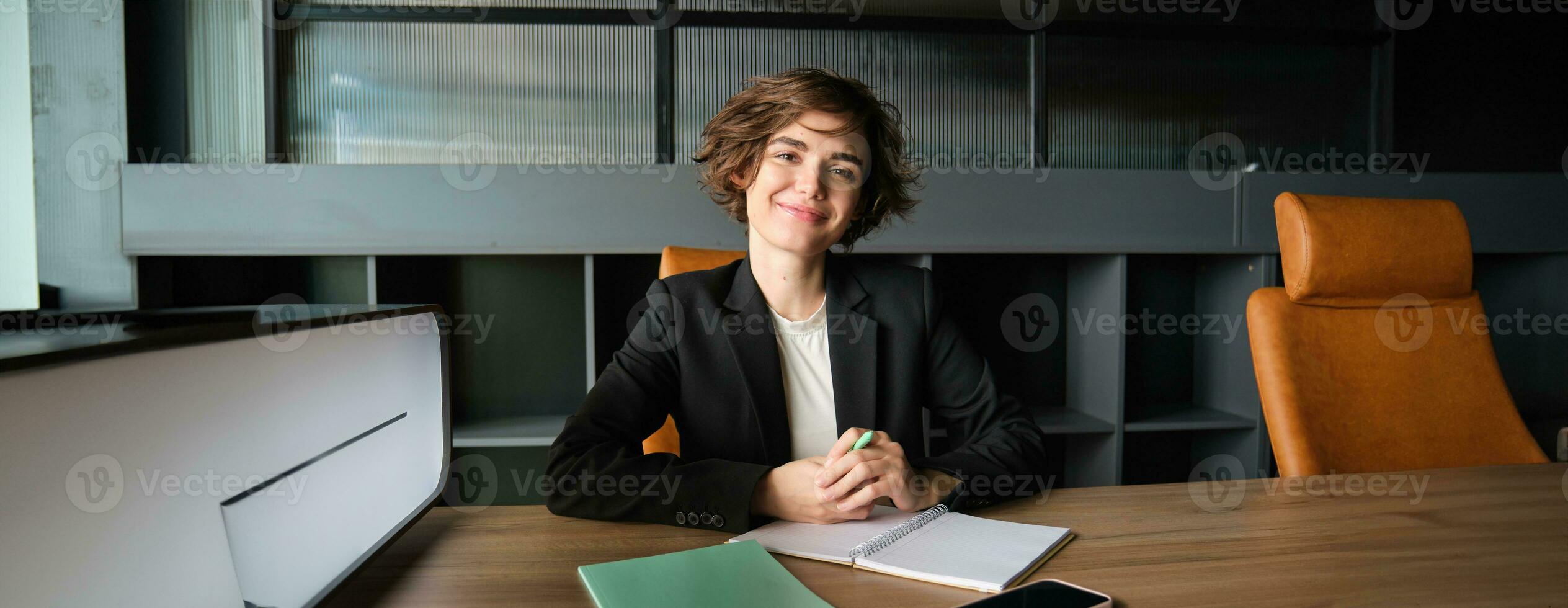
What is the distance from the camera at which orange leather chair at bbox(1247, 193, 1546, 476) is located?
140 centimetres

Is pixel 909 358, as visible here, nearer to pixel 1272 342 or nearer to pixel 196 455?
pixel 1272 342

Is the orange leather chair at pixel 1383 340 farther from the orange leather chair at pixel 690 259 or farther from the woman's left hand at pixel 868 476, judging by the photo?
the orange leather chair at pixel 690 259

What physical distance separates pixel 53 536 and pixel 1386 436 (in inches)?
70.2

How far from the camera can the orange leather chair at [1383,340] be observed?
1.40 m
